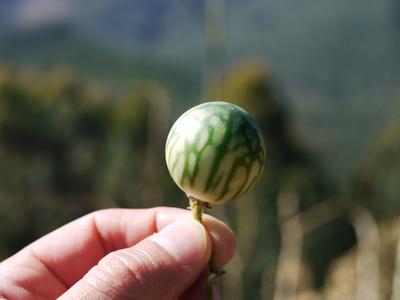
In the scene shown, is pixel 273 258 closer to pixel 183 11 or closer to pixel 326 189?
pixel 326 189

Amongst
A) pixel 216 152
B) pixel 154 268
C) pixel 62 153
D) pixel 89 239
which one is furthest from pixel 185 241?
pixel 62 153

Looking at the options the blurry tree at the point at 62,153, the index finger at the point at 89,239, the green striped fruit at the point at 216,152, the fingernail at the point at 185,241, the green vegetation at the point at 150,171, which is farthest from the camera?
the blurry tree at the point at 62,153

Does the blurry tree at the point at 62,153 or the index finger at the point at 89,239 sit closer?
the index finger at the point at 89,239

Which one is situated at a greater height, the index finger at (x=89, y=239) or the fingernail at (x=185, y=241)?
the fingernail at (x=185, y=241)

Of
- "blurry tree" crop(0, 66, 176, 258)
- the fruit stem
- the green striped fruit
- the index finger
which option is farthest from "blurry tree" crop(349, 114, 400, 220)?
the green striped fruit

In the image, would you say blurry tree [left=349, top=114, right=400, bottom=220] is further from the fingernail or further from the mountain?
the fingernail

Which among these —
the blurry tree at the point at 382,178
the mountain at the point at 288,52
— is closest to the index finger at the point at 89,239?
the blurry tree at the point at 382,178

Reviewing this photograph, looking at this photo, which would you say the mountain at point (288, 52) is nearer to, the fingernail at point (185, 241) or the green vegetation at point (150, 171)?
the green vegetation at point (150, 171)
